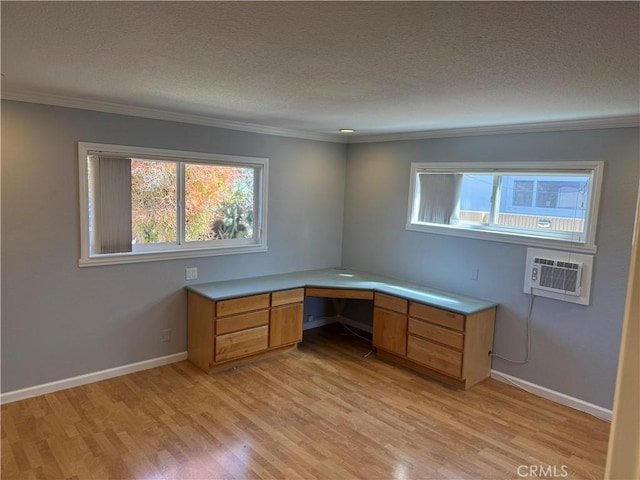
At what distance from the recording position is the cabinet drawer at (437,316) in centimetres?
378

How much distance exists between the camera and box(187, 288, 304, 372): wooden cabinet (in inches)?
154

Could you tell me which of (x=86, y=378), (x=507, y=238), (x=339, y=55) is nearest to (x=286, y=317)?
(x=86, y=378)

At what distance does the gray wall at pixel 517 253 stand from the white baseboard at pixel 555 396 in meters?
0.04

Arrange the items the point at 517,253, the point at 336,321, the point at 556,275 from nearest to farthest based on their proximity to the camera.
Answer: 1. the point at 556,275
2. the point at 517,253
3. the point at 336,321

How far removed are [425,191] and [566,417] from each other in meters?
2.42

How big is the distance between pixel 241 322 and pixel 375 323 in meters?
1.39

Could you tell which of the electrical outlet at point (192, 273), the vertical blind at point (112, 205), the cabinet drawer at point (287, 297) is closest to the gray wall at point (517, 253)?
the cabinet drawer at point (287, 297)

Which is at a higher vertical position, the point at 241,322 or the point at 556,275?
the point at 556,275

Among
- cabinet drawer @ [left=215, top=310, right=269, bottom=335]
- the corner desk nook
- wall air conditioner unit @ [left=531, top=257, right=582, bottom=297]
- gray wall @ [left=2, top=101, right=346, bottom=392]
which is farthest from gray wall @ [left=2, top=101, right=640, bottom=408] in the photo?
cabinet drawer @ [left=215, top=310, right=269, bottom=335]

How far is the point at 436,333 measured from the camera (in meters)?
3.95

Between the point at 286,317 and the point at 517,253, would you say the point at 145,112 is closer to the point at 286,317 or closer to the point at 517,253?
the point at 286,317

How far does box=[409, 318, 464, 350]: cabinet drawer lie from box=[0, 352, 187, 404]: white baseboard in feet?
7.42

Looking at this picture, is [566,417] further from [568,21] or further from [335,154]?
[335,154]

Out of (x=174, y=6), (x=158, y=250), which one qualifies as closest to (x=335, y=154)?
(x=158, y=250)
